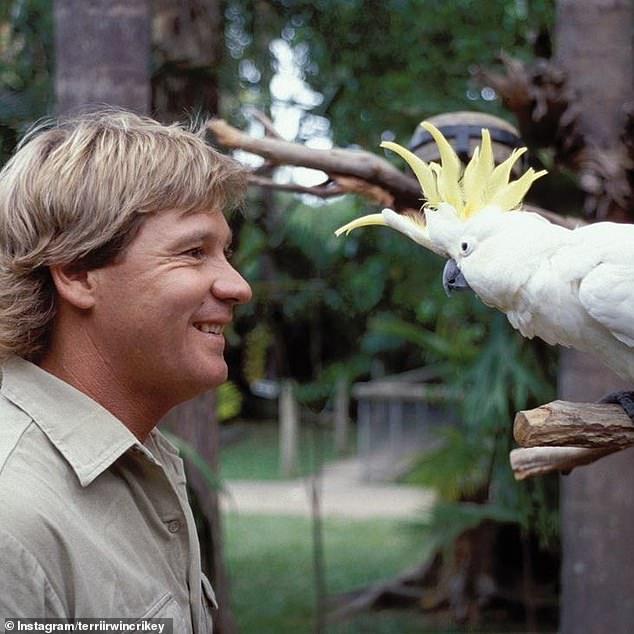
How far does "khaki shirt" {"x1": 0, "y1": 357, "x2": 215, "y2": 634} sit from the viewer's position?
824mm

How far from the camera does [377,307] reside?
4996 millimetres

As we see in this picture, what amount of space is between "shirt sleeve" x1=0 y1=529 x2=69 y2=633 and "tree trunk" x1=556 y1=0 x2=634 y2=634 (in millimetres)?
1985

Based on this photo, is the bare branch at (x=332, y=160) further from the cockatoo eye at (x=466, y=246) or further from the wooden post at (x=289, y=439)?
the wooden post at (x=289, y=439)

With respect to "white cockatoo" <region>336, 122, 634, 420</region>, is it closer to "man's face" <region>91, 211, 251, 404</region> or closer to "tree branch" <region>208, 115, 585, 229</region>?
"man's face" <region>91, 211, 251, 404</region>

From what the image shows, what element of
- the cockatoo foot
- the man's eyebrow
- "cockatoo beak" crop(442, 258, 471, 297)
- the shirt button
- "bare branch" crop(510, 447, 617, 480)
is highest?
the man's eyebrow

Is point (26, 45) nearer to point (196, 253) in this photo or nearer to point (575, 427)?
point (196, 253)

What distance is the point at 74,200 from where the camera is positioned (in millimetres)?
978

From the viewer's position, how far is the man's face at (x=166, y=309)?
0.99 metres

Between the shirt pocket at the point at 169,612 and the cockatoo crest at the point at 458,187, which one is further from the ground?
the cockatoo crest at the point at 458,187

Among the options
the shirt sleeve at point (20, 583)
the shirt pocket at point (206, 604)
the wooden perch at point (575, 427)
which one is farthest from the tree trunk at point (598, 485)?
the shirt sleeve at point (20, 583)

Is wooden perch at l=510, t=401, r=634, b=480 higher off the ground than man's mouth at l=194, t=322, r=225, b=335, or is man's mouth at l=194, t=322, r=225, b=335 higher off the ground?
man's mouth at l=194, t=322, r=225, b=335

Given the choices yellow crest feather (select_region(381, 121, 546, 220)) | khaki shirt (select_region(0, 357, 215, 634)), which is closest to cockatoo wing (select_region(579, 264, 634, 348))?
yellow crest feather (select_region(381, 121, 546, 220))

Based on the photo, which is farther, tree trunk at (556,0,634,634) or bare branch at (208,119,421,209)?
tree trunk at (556,0,634,634)

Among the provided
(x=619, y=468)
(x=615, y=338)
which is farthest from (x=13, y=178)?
(x=619, y=468)
